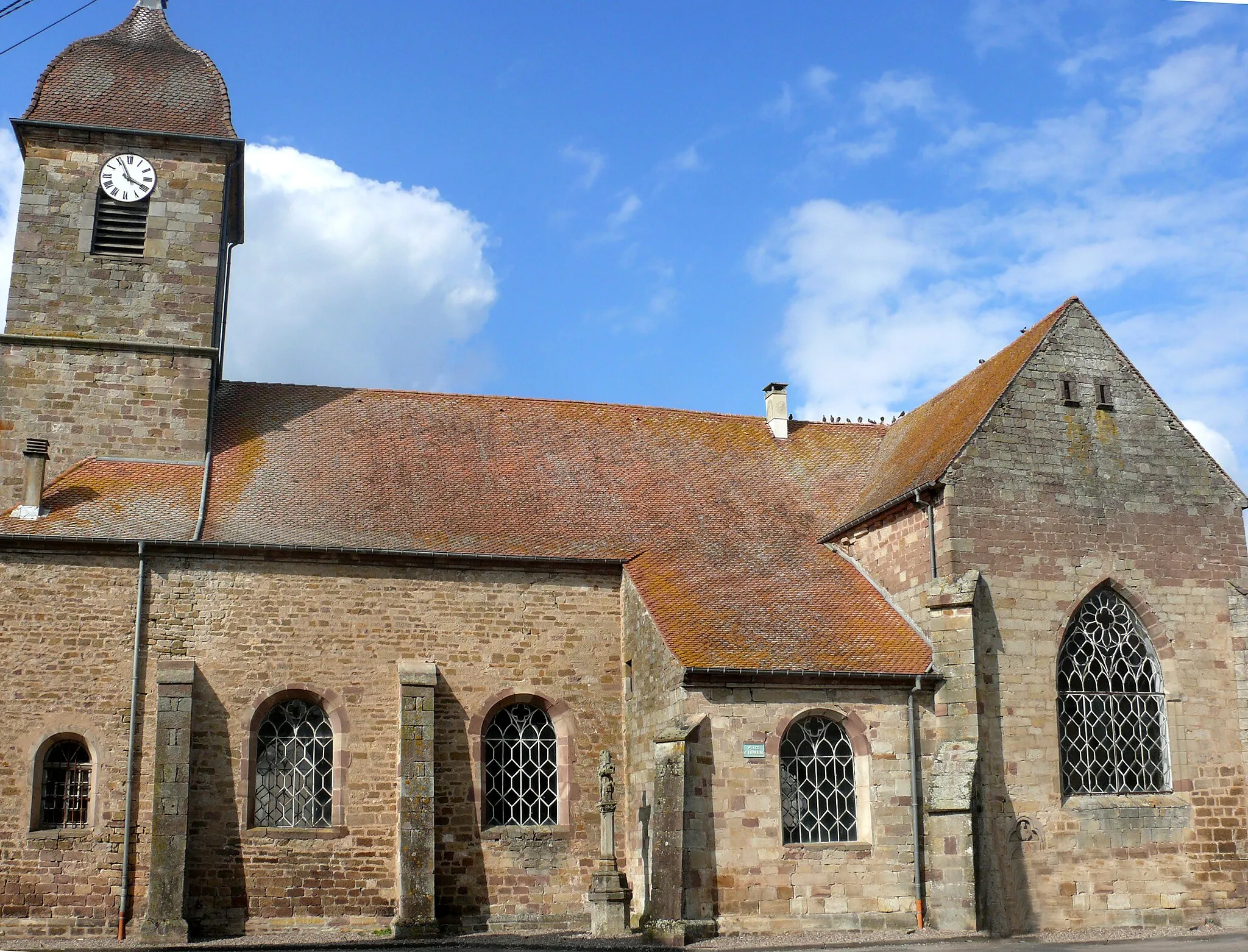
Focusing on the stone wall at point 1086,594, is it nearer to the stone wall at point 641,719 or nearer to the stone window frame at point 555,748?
the stone wall at point 641,719

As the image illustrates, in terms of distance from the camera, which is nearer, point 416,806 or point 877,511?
point 416,806

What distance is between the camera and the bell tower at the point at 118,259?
2083 cm

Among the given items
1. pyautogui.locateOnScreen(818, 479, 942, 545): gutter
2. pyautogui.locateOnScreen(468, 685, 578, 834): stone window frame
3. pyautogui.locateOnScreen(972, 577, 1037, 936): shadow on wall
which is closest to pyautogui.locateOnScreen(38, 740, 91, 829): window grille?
pyautogui.locateOnScreen(468, 685, 578, 834): stone window frame

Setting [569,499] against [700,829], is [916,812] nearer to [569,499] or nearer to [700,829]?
[700,829]

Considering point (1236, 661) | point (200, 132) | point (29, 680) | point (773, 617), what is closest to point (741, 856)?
point (773, 617)

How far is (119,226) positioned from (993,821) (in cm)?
1797

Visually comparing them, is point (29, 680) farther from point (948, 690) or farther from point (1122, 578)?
point (1122, 578)

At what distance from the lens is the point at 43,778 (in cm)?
1775

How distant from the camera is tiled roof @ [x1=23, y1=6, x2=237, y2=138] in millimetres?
22406

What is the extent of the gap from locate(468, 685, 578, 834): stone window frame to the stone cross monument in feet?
4.80

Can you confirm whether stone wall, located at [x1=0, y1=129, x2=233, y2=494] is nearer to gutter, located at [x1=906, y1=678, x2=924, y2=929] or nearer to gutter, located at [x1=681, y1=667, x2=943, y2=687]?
gutter, located at [x1=681, y1=667, x2=943, y2=687]

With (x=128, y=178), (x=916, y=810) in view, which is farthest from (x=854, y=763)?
(x=128, y=178)

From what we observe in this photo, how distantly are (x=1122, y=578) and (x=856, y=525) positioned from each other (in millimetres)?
4383

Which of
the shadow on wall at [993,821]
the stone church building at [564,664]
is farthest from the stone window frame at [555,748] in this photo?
the shadow on wall at [993,821]
